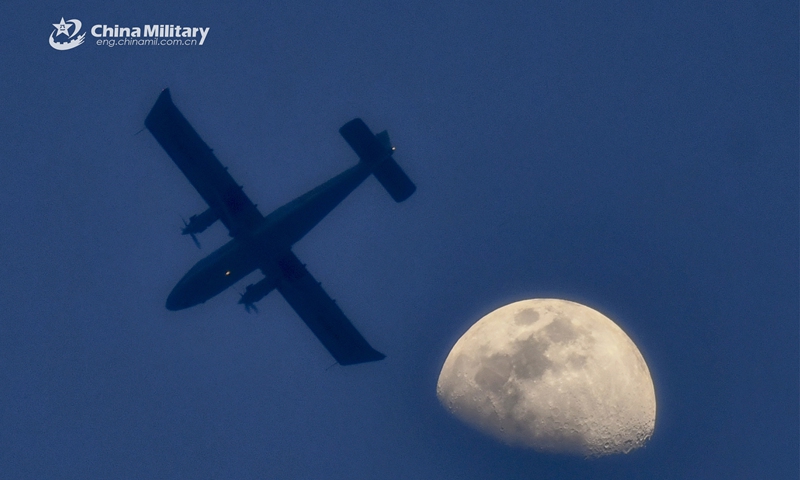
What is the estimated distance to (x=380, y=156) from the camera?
179 feet

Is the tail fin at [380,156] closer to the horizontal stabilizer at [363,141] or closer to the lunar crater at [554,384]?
the horizontal stabilizer at [363,141]

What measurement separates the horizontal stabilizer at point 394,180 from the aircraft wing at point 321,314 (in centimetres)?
954

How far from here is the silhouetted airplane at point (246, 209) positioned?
5203 cm

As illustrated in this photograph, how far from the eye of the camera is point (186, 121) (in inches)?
2029

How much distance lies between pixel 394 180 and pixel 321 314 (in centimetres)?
1368

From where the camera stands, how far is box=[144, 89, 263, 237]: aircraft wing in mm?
51156

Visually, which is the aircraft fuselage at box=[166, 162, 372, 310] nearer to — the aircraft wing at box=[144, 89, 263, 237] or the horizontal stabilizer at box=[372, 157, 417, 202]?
the horizontal stabilizer at box=[372, 157, 417, 202]

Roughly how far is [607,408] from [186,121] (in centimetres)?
3717

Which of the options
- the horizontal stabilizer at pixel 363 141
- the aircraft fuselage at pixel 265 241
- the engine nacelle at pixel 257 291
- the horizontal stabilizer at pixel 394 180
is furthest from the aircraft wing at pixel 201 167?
the horizontal stabilizer at pixel 394 180

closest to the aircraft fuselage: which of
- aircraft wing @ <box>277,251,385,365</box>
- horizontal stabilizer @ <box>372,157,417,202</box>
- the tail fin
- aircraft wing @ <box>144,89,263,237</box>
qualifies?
the tail fin

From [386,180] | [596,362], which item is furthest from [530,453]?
[386,180]

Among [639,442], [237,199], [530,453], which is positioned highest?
[237,199]

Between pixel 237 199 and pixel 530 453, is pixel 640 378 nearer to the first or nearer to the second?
pixel 530 453

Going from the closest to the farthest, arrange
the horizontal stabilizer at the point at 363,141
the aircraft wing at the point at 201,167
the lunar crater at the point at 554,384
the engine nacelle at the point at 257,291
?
the aircraft wing at the point at 201,167 → the lunar crater at the point at 554,384 → the horizontal stabilizer at the point at 363,141 → the engine nacelle at the point at 257,291
